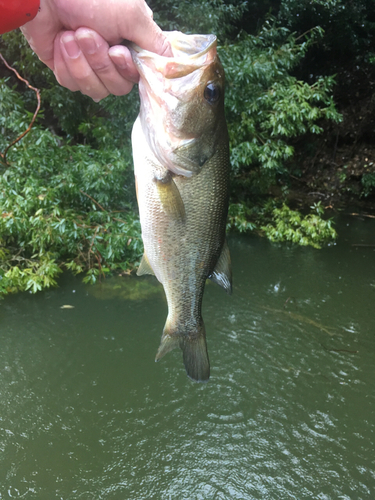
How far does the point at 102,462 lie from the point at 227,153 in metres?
2.14

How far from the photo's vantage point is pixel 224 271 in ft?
4.61

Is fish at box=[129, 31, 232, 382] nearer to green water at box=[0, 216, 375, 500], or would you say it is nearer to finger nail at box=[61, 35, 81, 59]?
finger nail at box=[61, 35, 81, 59]

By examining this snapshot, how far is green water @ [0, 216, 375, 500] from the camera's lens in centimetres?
229

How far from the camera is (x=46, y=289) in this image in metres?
4.25

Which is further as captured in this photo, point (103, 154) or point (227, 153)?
point (103, 154)

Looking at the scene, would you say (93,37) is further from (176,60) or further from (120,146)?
(120,146)

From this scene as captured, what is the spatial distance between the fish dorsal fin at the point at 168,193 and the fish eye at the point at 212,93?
10.1 inches

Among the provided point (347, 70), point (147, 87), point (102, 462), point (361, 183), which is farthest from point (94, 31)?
point (347, 70)

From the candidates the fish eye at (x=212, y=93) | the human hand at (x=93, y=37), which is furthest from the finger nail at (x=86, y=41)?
the fish eye at (x=212, y=93)

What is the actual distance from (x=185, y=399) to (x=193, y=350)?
160cm

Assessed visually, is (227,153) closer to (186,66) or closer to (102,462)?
(186,66)

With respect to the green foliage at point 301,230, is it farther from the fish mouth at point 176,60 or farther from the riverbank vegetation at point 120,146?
the fish mouth at point 176,60

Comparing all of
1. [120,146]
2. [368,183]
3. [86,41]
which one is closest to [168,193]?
[86,41]

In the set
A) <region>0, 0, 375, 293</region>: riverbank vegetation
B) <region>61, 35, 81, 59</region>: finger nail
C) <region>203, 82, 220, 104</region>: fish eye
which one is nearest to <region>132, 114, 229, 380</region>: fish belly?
<region>203, 82, 220, 104</region>: fish eye
